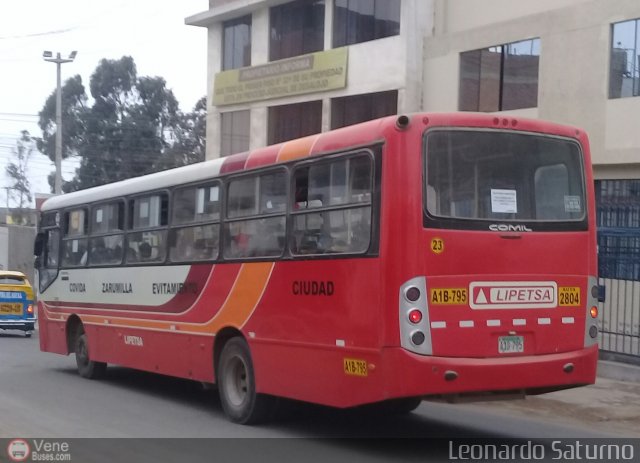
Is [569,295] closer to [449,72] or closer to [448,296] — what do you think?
[448,296]

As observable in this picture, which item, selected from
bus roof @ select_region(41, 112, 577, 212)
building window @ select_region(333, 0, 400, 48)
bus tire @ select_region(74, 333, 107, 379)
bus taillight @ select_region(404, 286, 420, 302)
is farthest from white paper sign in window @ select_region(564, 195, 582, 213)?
building window @ select_region(333, 0, 400, 48)

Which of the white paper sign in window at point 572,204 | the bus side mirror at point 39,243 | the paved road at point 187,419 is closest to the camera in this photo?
the white paper sign in window at point 572,204

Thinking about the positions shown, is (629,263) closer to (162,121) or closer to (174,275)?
(174,275)


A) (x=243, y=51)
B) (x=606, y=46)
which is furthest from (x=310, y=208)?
(x=243, y=51)

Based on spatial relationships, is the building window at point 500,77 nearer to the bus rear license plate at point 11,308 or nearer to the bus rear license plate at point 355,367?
the bus rear license plate at point 355,367

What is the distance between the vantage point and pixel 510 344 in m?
8.73

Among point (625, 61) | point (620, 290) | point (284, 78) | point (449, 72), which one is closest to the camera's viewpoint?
point (620, 290)

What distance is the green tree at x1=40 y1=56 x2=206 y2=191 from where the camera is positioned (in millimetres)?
55469

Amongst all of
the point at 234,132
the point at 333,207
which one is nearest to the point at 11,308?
the point at 234,132

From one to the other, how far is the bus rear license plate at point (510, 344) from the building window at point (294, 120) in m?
17.7

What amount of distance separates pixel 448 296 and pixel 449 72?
47.6ft

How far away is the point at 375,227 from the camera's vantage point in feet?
28.5

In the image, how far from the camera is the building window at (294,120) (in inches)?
1033

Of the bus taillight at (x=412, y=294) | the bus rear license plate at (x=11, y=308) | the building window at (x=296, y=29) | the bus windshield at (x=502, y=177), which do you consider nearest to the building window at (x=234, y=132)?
the building window at (x=296, y=29)
